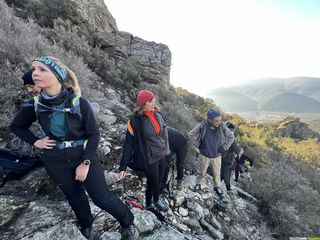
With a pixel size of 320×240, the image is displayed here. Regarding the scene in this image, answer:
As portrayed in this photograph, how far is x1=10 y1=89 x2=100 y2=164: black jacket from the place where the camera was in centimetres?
231

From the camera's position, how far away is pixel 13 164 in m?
3.12

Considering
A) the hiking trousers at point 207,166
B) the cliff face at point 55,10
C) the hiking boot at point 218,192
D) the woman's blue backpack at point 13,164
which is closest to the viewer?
the woman's blue backpack at point 13,164

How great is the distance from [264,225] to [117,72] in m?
6.15

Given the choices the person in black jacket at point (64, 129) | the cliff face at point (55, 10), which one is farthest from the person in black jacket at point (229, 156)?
the cliff face at point (55, 10)

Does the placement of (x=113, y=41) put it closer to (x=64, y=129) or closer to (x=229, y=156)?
(x=229, y=156)

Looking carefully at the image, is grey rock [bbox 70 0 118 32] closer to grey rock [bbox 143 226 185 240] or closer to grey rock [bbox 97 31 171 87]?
grey rock [bbox 97 31 171 87]

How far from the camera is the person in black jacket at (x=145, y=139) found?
339 cm

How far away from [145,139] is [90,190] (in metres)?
1.11

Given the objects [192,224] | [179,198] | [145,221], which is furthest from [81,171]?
[179,198]

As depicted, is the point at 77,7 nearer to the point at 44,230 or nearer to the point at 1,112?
the point at 1,112

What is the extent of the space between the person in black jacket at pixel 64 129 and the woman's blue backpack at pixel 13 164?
756 millimetres

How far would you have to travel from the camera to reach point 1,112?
13.1 ft

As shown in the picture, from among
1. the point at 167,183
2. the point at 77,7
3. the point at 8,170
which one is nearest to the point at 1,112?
the point at 8,170

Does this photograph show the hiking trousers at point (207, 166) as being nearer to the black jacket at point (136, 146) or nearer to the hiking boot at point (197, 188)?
the hiking boot at point (197, 188)
